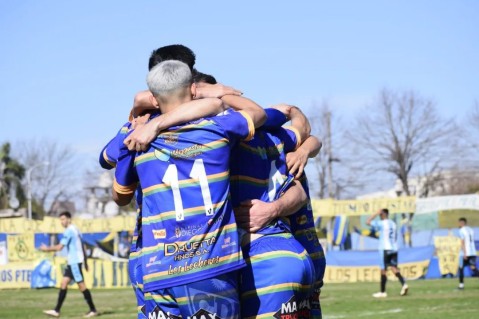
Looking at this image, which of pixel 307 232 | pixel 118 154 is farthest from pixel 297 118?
pixel 118 154

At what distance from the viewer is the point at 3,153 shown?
68.9 meters

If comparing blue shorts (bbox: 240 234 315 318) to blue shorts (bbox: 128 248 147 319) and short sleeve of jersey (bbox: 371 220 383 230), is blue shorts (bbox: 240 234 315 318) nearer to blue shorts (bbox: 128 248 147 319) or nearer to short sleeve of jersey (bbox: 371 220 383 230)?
blue shorts (bbox: 128 248 147 319)

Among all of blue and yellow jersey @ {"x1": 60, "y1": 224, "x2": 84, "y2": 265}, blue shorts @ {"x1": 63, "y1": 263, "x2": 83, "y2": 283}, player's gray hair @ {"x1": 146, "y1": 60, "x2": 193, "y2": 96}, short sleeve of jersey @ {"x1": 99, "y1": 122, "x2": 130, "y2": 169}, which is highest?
player's gray hair @ {"x1": 146, "y1": 60, "x2": 193, "y2": 96}

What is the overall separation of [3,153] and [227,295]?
66.4 meters

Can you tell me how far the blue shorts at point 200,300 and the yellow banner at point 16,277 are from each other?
98.9ft

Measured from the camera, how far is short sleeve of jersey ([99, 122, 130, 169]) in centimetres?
525

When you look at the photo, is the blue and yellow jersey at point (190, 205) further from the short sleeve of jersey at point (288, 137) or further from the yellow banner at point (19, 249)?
the yellow banner at point (19, 249)

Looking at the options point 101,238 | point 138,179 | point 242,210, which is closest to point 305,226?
point 242,210

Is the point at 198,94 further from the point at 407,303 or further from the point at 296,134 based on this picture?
the point at 407,303

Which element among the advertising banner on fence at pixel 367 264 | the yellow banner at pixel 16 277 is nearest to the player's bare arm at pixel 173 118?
the advertising banner on fence at pixel 367 264

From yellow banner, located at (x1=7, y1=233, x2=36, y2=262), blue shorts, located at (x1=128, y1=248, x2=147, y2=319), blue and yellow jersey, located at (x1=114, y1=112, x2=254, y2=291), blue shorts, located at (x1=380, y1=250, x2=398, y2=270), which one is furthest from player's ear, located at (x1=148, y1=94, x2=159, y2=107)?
yellow banner, located at (x1=7, y1=233, x2=36, y2=262)

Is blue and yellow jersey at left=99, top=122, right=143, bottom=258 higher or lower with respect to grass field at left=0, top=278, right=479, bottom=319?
higher

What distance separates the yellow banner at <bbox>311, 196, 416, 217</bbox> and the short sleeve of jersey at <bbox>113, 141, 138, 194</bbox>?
33.4 metres

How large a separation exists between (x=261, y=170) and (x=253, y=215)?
0.29 metres
